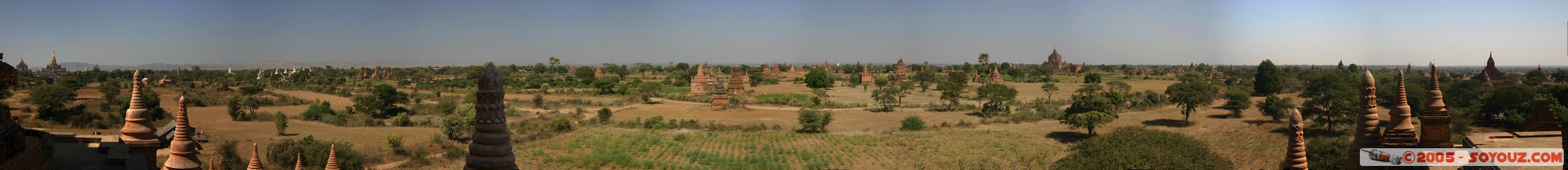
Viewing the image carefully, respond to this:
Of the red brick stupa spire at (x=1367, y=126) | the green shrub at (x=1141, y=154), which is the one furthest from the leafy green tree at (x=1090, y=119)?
the red brick stupa spire at (x=1367, y=126)

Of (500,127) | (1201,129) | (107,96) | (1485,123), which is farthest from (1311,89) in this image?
(107,96)

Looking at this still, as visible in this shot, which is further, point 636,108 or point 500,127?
point 636,108

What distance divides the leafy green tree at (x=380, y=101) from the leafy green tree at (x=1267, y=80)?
153 feet

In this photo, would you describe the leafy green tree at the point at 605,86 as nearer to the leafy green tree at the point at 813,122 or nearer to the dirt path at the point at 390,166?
the leafy green tree at the point at 813,122

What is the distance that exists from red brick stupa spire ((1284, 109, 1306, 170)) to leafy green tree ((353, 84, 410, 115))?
108 ft

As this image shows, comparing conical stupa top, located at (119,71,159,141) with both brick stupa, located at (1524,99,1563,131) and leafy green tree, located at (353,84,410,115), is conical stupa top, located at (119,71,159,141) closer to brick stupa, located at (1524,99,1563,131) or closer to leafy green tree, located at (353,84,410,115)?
brick stupa, located at (1524,99,1563,131)

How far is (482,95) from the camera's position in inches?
225

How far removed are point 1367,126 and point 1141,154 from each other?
363 inches

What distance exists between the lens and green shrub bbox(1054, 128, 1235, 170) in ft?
51.4

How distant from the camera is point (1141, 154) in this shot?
16609mm

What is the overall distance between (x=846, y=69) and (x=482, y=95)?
109m

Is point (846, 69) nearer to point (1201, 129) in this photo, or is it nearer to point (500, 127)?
point (1201, 129)

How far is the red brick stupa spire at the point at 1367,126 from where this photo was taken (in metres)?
7.58

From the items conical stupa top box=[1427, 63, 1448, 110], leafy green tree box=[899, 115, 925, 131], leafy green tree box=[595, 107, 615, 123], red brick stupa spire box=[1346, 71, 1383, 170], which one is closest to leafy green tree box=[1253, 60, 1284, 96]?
leafy green tree box=[899, 115, 925, 131]
